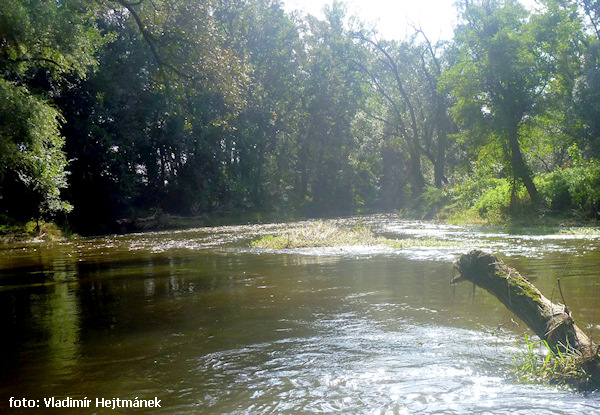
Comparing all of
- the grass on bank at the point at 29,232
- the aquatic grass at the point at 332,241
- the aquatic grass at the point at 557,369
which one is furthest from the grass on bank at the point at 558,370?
the grass on bank at the point at 29,232

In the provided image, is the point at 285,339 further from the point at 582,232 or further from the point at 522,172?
the point at 522,172

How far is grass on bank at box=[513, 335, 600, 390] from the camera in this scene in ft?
11.7

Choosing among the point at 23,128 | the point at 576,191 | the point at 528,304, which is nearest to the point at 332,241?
the point at 23,128

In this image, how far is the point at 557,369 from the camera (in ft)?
12.6

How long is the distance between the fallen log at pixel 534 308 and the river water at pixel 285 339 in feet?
0.68

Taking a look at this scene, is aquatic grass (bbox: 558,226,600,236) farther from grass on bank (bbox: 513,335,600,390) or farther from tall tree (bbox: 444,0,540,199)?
grass on bank (bbox: 513,335,600,390)

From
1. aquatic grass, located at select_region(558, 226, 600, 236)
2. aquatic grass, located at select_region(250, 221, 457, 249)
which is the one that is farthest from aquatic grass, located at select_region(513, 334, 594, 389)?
aquatic grass, located at select_region(558, 226, 600, 236)

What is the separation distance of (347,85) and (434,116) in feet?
34.3

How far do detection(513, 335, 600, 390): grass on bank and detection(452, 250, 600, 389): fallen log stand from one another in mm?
12

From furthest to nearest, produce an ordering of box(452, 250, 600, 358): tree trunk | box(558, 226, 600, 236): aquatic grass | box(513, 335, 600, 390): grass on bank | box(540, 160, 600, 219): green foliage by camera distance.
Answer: box(540, 160, 600, 219): green foliage
box(558, 226, 600, 236): aquatic grass
box(452, 250, 600, 358): tree trunk
box(513, 335, 600, 390): grass on bank

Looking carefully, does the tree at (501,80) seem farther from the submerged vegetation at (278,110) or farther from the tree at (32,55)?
the tree at (32,55)

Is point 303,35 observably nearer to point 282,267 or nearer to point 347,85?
point 347,85

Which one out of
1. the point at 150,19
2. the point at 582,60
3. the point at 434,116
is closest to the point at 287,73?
the point at 434,116

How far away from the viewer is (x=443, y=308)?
6355 millimetres
